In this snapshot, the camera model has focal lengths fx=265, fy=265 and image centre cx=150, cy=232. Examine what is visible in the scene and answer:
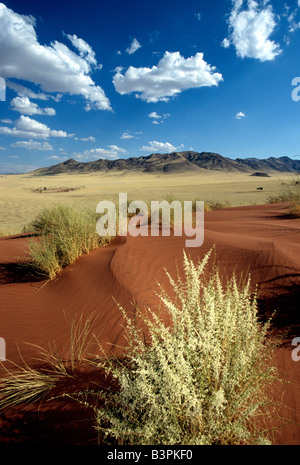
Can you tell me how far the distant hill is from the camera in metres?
120

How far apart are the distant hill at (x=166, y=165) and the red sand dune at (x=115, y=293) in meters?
108

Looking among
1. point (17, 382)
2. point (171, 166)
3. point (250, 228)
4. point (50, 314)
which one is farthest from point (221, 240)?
point (171, 166)

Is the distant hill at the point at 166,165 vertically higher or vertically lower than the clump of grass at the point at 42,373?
higher

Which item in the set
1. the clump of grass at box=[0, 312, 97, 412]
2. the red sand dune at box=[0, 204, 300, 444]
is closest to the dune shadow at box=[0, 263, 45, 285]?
the red sand dune at box=[0, 204, 300, 444]

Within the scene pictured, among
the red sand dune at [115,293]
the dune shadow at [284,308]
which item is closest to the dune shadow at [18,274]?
the red sand dune at [115,293]

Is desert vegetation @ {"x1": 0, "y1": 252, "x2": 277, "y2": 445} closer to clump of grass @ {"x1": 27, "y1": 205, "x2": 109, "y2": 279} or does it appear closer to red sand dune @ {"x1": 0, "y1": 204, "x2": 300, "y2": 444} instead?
red sand dune @ {"x1": 0, "y1": 204, "x2": 300, "y2": 444}

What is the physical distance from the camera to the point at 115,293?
399cm

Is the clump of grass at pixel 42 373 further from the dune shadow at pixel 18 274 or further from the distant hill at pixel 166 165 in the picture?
the distant hill at pixel 166 165

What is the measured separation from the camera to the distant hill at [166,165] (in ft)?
393

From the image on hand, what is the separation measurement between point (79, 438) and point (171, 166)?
120 metres

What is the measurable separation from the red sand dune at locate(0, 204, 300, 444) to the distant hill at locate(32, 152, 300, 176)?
108035mm
